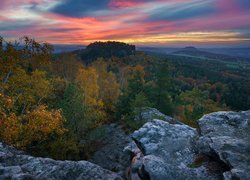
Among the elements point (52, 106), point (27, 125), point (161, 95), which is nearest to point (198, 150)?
point (27, 125)

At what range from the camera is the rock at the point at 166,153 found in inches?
527

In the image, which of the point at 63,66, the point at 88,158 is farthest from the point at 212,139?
the point at 63,66

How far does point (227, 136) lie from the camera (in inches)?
587

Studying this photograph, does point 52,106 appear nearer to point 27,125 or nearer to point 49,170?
point 27,125

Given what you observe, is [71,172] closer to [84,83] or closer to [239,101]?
[84,83]

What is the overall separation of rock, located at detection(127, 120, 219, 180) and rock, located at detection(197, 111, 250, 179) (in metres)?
1.21

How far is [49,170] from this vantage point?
46.8 ft

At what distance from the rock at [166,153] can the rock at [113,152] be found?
1994 cm

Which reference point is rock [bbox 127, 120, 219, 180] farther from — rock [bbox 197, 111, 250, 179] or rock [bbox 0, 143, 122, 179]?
rock [bbox 0, 143, 122, 179]

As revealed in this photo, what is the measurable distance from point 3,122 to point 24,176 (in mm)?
14279

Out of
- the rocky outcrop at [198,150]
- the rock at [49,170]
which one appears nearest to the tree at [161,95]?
the rocky outcrop at [198,150]

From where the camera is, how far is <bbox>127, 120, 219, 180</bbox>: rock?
13.4m

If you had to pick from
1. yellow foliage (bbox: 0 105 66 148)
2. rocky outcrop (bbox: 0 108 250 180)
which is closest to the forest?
yellow foliage (bbox: 0 105 66 148)

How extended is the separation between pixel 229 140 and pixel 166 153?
12.1 ft
